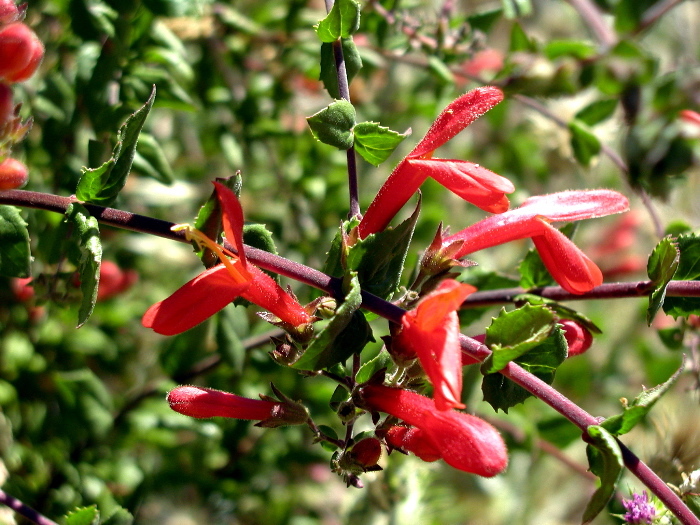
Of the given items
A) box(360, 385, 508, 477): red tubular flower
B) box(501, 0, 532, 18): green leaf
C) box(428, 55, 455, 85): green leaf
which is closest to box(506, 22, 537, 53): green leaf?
box(501, 0, 532, 18): green leaf

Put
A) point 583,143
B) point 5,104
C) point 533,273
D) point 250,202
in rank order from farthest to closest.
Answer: point 250,202, point 583,143, point 533,273, point 5,104

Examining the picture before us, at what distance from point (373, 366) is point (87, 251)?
0.35m

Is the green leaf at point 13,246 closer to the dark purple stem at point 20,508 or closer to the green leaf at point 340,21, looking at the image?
the dark purple stem at point 20,508

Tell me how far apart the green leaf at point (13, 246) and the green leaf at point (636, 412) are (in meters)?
0.71

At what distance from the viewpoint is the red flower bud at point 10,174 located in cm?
84

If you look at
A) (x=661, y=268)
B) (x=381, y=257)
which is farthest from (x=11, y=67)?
(x=661, y=268)

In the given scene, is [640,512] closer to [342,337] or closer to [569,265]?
[569,265]

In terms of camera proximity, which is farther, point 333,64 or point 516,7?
point 516,7

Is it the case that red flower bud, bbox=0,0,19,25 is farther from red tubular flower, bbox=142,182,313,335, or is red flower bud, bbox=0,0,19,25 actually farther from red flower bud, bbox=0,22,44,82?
red tubular flower, bbox=142,182,313,335

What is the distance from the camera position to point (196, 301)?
0.72 m

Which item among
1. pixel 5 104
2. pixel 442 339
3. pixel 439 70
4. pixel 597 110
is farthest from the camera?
pixel 597 110

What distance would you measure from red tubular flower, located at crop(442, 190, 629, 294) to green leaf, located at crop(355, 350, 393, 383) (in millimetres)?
146

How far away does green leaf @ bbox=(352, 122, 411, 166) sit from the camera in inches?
32.9

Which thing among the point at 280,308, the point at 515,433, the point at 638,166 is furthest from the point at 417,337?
the point at 515,433
